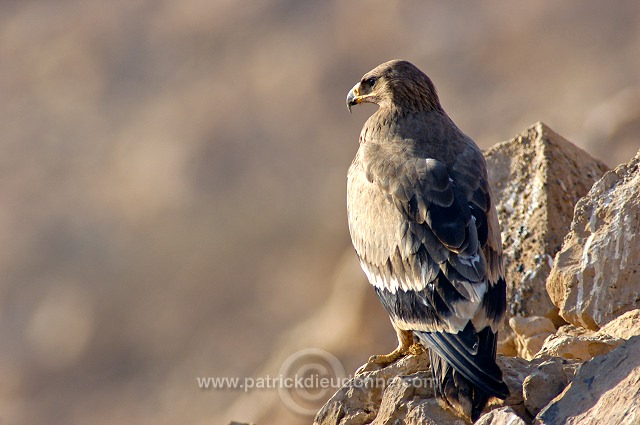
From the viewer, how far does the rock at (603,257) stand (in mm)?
7723

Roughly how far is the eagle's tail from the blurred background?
15.2 m

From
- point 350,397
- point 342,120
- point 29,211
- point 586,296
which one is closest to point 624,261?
point 586,296

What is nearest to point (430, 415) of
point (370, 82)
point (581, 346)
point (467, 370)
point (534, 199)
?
point (467, 370)

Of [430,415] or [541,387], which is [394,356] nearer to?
[430,415]

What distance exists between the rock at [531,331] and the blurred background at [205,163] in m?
13.3

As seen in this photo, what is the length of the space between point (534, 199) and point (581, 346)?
7.29 feet

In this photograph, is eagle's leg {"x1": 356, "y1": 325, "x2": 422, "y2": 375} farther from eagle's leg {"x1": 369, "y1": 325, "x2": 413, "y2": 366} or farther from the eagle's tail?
the eagle's tail

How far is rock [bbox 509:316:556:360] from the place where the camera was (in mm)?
8339

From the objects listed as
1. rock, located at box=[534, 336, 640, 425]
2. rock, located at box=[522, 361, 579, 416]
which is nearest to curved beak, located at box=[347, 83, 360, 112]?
rock, located at box=[522, 361, 579, 416]

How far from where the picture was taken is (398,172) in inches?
305

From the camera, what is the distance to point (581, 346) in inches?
283

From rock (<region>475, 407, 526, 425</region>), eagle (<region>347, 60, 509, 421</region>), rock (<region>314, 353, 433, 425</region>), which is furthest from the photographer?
rock (<region>314, 353, 433, 425</region>)

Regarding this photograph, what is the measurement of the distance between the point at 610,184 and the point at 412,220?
163 centimetres

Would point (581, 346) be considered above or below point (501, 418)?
above
